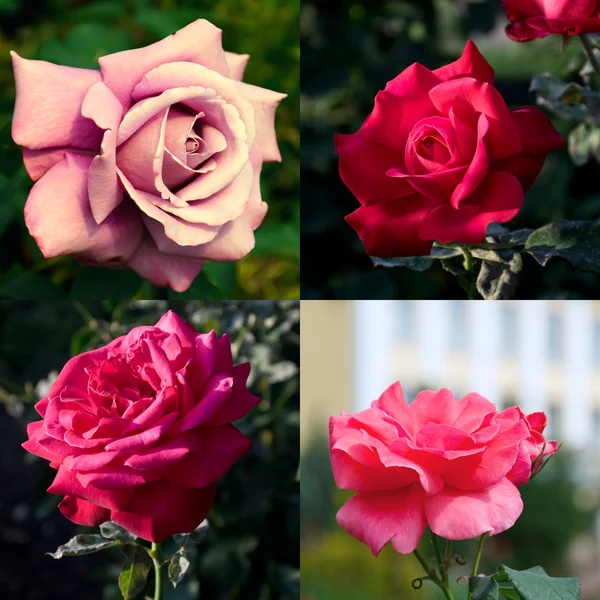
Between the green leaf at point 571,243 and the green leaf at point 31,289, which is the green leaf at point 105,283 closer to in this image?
the green leaf at point 31,289

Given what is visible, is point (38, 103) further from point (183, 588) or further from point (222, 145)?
point (183, 588)

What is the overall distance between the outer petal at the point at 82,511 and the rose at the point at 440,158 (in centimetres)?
26

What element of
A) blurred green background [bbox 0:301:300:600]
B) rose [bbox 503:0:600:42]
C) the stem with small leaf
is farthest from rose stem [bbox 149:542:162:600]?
rose [bbox 503:0:600:42]

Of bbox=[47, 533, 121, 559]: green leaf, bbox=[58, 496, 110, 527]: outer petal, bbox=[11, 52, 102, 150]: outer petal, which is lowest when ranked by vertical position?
bbox=[47, 533, 121, 559]: green leaf

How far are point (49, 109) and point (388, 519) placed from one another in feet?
1.18

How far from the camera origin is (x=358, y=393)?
1.99 feet

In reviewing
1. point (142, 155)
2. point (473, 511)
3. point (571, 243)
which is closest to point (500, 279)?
point (571, 243)

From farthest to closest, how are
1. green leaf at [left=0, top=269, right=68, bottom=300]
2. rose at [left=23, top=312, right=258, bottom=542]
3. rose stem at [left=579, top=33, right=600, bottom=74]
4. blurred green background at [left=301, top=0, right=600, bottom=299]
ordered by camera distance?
blurred green background at [left=301, top=0, right=600, bottom=299] < green leaf at [left=0, top=269, right=68, bottom=300] < rose stem at [left=579, top=33, right=600, bottom=74] < rose at [left=23, top=312, right=258, bottom=542]

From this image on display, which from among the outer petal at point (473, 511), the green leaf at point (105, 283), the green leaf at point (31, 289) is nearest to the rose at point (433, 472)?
the outer petal at point (473, 511)

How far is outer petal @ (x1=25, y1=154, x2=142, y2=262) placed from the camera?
0.50 metres

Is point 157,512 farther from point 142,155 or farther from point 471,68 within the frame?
point 471,68

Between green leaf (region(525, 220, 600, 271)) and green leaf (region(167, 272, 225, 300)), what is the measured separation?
0.27 m

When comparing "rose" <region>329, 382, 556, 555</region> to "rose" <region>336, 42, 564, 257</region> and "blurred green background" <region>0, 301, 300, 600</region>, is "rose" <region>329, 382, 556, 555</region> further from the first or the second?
"blurred green background" <region>0, 301, 300, 600</region>

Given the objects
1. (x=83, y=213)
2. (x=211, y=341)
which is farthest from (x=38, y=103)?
(x=211, y=341)
